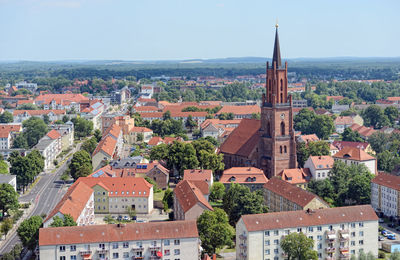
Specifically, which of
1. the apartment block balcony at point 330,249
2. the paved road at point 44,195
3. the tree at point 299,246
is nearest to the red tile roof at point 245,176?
the apartment block balcony at point 330,249

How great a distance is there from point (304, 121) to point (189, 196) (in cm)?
8696

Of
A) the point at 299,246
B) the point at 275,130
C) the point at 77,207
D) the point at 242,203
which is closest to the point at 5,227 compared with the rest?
the point at 77,207

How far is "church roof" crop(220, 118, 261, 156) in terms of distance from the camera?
95838 millimetres

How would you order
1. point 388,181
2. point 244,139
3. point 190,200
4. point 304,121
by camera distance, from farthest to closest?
point 304,121, point 244,139, point 388,181, point 190,200

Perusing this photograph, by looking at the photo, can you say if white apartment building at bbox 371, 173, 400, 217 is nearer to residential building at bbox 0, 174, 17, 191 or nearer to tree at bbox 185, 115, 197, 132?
residential building at bbox 0, 174, 17, 191

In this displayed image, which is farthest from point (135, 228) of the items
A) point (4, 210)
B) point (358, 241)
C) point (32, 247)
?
point (4, 210)

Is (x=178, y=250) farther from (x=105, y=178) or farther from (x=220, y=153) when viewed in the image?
(x=220, y=153)

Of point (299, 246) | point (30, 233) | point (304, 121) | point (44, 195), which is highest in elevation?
point (304, 121)

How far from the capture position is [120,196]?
264 feet

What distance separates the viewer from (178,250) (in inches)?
2263

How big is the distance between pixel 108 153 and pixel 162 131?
47.2 m

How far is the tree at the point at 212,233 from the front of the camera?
62281 mm

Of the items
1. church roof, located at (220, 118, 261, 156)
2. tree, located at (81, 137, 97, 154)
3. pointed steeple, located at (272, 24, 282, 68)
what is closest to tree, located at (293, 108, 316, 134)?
church roof, located at (220, 118, 261, 156)

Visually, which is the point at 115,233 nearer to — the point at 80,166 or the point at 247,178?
the point at 247,178
